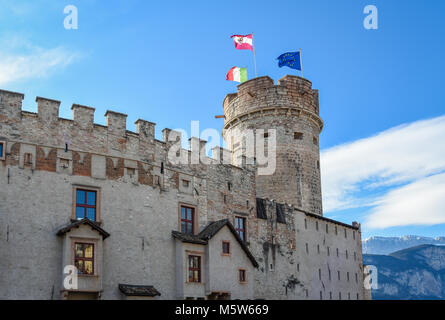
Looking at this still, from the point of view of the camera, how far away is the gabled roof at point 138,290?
2655 centimetres

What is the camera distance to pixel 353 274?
4516 centimetres

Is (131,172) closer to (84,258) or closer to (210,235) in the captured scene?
(84,258)

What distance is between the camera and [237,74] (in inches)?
1815

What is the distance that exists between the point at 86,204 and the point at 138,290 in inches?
202

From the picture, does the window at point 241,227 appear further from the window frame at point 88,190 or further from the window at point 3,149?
the window at point 3,149

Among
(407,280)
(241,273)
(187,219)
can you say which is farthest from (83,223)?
(407,280)

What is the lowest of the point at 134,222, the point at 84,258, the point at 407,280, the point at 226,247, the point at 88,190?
the point at 407,280

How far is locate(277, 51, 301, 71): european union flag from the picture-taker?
45356 millimetres

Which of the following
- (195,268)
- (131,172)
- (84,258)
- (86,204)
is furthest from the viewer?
(195,268)

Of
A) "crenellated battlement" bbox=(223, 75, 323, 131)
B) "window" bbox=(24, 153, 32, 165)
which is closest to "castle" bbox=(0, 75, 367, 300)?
"window" bbox=(24, 153, 32, 165)

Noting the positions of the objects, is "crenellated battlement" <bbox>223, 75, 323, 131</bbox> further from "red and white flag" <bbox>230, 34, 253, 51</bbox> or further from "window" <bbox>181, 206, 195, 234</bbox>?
"window" <bbox>181, 206, 195, 234</bbox>

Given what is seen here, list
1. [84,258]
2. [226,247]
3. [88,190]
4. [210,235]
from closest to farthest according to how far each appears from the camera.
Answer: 1. [84,258]
2. [88,190]
3. [210,235]
4. [226,247]

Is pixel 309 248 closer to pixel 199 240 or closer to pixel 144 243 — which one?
pixel 199 240
